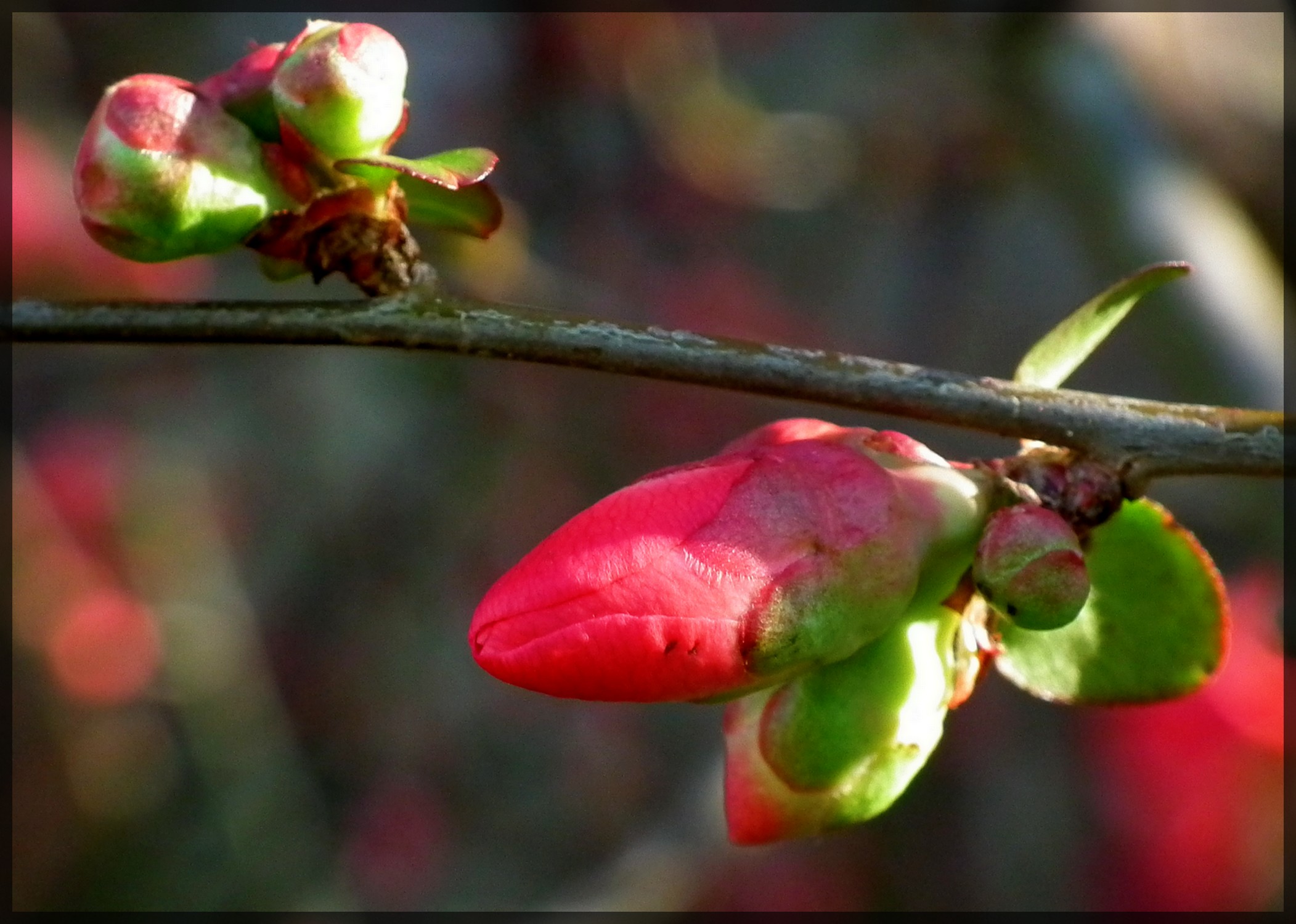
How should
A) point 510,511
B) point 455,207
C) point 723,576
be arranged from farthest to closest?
point 510,511
point 455,207
point 723,576

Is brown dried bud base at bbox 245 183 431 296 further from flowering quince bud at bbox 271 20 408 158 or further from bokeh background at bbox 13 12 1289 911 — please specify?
bokeh background at bbox 13 12 1289 911

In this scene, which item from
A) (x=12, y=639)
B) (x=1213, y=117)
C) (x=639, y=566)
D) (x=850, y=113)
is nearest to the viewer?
(x=639, y=566)

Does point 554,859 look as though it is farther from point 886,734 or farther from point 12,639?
point 886,734

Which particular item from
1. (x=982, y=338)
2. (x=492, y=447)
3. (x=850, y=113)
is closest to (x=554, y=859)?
(x=492, y=447)

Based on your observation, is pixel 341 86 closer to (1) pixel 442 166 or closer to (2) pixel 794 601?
(1) pixel 442 166

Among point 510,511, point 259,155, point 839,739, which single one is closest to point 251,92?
point 259,155
